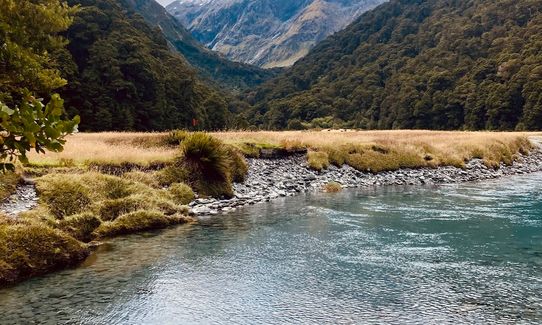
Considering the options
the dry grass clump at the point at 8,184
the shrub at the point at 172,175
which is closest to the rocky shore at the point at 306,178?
the shrub at the point at 172,175

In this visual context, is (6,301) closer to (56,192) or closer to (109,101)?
(56,192)

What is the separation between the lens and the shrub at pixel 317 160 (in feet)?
96.5

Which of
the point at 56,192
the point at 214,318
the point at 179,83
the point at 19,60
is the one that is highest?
the point at 179,83

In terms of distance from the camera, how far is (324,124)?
141375mm

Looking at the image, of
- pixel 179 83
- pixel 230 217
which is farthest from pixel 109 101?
Answer: pixel 230 217

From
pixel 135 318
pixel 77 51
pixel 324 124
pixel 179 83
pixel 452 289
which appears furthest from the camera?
pixel 324 124

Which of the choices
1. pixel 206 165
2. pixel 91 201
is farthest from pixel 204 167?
pixel 91 201

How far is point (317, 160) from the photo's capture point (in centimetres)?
2992

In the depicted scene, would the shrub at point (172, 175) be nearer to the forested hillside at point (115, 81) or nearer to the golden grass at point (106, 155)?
the golden grass at point (106, 155)

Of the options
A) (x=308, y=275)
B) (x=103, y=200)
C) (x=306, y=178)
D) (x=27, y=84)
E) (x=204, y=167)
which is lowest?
(x=308, y=275)

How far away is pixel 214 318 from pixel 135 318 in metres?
1.50

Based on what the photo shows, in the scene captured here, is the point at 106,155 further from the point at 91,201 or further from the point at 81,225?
the point at 81,225

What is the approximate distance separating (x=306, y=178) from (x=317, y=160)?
283 centimetres

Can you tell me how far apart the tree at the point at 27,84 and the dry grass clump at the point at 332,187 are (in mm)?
15192
